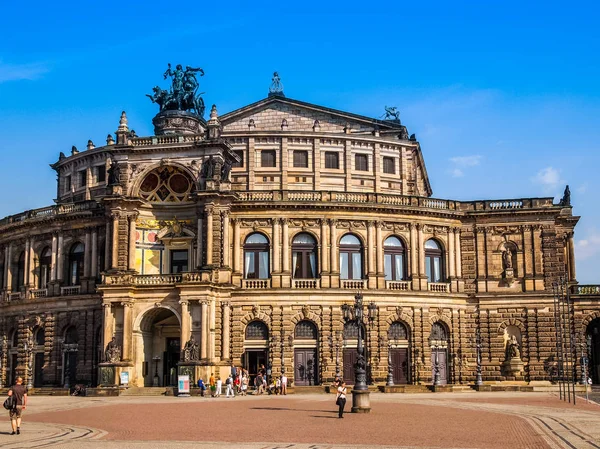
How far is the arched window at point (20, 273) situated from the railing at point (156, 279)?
51.9 feet

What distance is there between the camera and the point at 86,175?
243 ft

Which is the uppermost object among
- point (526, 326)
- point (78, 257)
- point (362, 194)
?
point (362, 194)

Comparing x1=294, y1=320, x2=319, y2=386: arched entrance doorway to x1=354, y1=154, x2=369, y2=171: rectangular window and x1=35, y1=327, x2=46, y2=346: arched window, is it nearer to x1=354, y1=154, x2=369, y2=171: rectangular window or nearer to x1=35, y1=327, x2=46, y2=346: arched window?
x1=354, y1=154, x2=369, y2=171: rectangular window

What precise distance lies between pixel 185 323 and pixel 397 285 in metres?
17.3

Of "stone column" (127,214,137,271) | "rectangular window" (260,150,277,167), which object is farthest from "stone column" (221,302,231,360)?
"rectangular window" (260,150,277,167)

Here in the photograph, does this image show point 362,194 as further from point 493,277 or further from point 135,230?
point 135,230

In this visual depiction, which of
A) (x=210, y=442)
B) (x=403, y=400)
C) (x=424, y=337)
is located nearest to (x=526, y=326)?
(x=424, y=337)

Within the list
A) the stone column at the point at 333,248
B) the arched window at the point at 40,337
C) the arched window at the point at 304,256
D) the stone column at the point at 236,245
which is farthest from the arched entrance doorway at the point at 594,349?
the arched window at the point at 40,337

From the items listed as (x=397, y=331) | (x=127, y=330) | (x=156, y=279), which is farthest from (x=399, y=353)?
(x=127, y=330)

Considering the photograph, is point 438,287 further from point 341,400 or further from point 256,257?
point 341,400

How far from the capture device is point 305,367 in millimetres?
62781

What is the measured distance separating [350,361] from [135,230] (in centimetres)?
1922

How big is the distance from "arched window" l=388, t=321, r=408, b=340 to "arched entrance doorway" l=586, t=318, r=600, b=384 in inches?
728

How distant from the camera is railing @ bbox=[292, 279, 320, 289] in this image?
63.5 metres
